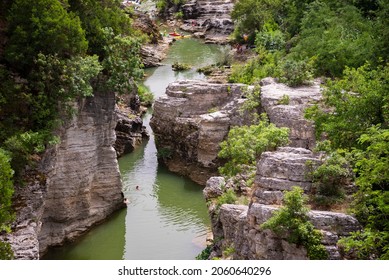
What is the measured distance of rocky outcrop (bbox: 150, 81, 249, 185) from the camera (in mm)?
32125

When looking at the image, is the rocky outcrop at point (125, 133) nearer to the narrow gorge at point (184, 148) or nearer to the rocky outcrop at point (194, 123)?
the narrow gorge at point (184, 148)

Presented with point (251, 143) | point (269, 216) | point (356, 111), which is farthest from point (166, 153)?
point (269, 216)

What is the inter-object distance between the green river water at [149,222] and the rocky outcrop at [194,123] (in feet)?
3.53

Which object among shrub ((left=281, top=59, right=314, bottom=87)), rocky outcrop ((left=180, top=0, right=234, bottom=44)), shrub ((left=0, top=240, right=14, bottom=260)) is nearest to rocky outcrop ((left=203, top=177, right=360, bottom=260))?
shrub ((left=0, top=240, right=14, bottom=260))

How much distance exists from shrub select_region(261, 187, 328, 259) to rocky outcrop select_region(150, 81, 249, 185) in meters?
16.0

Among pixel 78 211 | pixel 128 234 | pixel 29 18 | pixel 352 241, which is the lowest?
pixel 128 234

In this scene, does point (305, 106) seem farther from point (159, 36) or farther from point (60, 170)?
point (159, 36)

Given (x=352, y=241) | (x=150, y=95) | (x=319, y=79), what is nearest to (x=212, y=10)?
(x=150, y=95)

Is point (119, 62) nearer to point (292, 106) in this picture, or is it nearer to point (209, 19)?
point (292, 106)

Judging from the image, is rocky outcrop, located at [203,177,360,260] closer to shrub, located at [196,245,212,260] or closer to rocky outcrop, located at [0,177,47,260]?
shrub, located at [196,245,212,260]

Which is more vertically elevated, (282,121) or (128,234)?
(282,121)

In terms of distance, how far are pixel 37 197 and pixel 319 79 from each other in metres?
18.1

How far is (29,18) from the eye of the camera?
2162 cm

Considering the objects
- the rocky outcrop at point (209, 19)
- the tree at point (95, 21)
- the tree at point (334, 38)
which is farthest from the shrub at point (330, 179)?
the rocky outcrop at point (209, 19)
